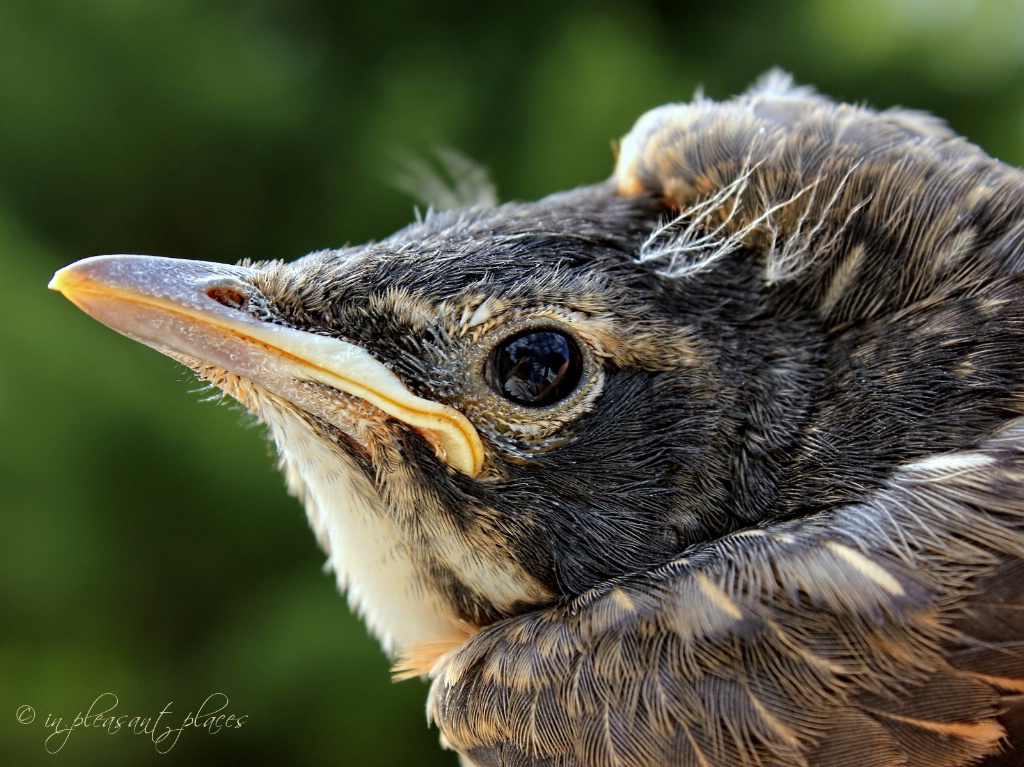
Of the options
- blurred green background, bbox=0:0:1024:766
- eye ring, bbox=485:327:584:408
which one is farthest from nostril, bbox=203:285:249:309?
blurred green background, bbox=0:0:1024:766

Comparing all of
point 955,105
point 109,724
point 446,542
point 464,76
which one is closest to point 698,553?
point 446,542

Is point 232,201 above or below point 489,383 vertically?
above

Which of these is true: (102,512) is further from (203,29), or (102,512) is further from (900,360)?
(900,360)

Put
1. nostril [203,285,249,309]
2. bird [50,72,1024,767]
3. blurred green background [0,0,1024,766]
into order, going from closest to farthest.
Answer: bird [50,72,1024,767] → nostril [203,285,249,309] → blurred green background [0,0,1024,766]

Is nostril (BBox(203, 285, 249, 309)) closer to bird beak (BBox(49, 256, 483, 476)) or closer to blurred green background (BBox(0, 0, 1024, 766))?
bird beak (BBox(49, 256, 483, 476))

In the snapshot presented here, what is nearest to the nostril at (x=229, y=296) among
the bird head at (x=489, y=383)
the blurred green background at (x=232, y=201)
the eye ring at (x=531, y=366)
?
the bird head at (x=489, y=383)

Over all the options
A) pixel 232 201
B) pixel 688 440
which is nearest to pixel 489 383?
pixel 688 440

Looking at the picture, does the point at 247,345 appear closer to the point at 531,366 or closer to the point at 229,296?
the point at 229,296

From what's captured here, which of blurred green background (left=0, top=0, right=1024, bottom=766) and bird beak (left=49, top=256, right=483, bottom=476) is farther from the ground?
blurred green background (left=0, top=0, right=1024, bottom=766)
